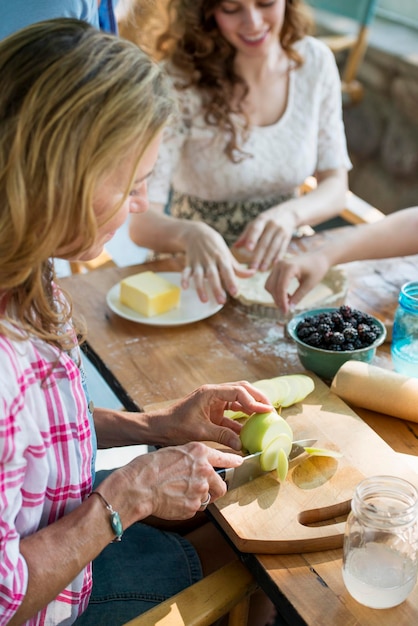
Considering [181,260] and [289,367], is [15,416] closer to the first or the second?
[289,367]

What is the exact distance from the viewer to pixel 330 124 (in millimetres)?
2730

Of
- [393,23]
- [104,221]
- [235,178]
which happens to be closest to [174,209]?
[235,178]

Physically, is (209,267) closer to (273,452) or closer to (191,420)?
(191,420)

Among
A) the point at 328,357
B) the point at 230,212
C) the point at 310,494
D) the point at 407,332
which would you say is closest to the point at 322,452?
the point at 310,494

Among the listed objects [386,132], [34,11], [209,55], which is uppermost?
[34,11]

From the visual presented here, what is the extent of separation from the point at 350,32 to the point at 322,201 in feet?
11.4

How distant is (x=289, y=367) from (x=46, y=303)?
739 millimetres

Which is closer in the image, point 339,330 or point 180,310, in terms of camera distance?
point 339,330

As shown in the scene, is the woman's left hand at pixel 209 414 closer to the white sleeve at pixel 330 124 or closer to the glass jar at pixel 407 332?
the glass jar at pixel 407 332

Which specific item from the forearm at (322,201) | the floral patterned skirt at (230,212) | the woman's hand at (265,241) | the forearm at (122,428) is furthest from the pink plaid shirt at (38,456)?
the floral patterned skirt at (230,212)

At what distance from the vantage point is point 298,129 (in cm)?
265

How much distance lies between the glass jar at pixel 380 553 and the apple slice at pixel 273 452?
213 mm

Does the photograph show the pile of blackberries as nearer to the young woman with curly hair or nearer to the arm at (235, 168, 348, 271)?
the arm at (235, 168, 348, 271)

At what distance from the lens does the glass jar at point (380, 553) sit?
1.09 metres
